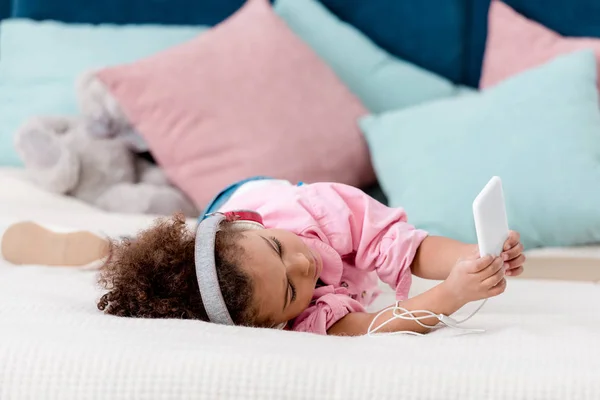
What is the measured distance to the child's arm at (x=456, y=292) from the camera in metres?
0.95

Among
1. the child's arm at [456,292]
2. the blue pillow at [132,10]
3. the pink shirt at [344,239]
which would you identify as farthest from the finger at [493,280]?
the blue pillow at [132,10]

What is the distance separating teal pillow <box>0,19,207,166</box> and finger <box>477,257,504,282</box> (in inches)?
55.9

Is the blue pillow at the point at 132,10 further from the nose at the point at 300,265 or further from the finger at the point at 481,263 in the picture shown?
the finger at the point at 481,263

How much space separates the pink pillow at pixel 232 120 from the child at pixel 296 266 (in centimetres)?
58

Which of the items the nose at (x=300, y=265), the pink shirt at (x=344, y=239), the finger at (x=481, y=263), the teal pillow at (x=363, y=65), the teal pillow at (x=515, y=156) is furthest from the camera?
the teal pillow at (x=363, y=65)

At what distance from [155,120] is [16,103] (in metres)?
0.48

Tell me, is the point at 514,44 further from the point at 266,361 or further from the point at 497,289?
the point at 266,361

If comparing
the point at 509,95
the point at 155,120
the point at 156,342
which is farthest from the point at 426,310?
the point at 155,120

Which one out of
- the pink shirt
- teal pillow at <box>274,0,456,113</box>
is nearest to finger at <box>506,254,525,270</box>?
the pink shirt

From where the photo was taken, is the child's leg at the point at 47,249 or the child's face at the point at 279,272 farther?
the child's leg at the point at 47,249

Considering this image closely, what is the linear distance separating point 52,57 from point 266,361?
1564mm

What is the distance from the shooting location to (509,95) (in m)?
1.74

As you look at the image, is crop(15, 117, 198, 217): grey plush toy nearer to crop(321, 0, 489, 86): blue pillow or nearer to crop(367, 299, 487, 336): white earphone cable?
crop(321, 0, 489, 86): blue pillow

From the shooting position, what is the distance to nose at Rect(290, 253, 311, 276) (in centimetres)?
105
